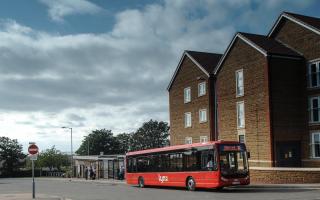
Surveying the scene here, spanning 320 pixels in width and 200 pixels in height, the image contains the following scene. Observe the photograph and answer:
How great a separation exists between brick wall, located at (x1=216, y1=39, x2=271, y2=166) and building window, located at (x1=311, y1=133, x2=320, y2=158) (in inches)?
122

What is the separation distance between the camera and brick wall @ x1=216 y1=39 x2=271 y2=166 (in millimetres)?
38875

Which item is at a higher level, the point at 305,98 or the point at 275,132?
the point at 305,98

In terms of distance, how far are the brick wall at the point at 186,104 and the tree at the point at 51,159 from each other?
50.1 meters

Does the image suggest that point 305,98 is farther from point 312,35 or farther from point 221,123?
point 221,123

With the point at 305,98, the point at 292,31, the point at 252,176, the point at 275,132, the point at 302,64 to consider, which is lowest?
the point at 252,176

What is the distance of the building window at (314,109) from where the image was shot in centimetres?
3834

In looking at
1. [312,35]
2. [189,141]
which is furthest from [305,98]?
[189,141]

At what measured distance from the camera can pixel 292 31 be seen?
40375 millimetres

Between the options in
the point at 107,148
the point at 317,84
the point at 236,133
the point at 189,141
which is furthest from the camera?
the point at 107,148

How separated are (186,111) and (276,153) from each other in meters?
14.0

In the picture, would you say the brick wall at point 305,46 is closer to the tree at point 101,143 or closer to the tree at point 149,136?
the tree at point 149,136

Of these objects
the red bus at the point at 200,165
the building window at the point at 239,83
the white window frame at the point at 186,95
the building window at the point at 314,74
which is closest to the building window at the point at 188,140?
the white window frame at the point at 186,95

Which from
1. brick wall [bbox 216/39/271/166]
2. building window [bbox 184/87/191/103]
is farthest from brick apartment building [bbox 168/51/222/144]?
brick wall [bbox 216/39/271/166]

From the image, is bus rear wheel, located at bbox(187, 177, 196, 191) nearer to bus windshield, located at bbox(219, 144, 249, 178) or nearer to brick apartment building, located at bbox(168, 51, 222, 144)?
bus windshield, located at bbox(219, 144, 249, 178)
